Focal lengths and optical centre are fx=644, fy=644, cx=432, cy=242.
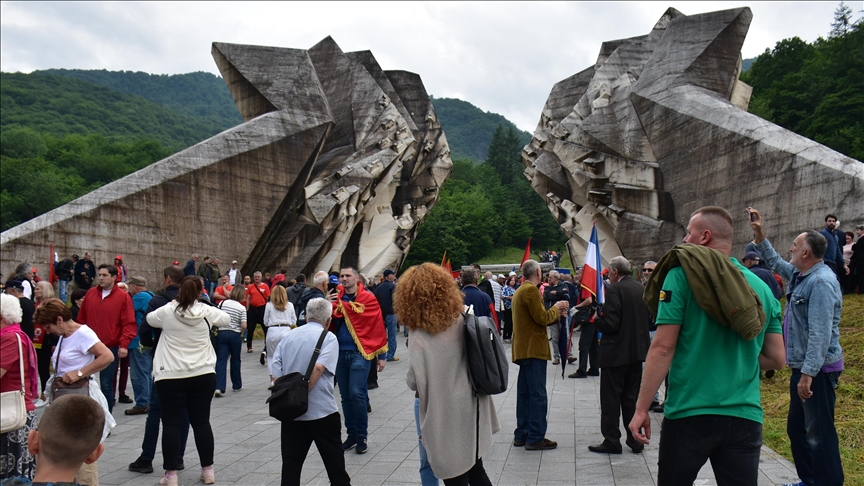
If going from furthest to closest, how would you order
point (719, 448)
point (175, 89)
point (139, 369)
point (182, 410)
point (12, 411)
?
point (175, 89) < point (139, 369) < point (182, 410) < point (12, 411) < point (719, 448)

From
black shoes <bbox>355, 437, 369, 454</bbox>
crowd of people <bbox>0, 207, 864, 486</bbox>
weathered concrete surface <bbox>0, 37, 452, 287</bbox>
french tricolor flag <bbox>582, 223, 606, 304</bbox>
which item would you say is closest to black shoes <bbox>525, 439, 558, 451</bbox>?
crowd of people <bbox>0, 207, 864, 486</bbox>

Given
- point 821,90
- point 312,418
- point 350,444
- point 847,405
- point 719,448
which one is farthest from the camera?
point 821,90

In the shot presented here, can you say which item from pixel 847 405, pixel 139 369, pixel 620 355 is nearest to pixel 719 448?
pixel 620 355

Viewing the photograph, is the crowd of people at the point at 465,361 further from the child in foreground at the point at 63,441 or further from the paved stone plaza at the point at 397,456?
the paved stone plaza at the point at 397,456

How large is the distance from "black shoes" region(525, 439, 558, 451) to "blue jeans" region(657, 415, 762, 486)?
324 cm

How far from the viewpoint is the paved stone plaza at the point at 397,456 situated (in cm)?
514

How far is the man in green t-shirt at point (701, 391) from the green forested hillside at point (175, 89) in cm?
13771

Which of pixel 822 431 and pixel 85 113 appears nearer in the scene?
pixel 822 431

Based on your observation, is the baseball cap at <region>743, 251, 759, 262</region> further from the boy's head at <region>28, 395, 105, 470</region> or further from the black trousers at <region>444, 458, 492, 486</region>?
the boy's head at <region>28, 395, 105, 470</region>

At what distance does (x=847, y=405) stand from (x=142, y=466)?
6844mm

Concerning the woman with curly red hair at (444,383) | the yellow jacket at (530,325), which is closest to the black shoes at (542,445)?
the yellow jacket at (530,325)

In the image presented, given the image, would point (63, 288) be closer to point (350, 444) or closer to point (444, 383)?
point (350, 444)

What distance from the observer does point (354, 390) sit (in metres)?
6.07

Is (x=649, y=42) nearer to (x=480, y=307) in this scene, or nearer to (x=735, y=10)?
(x=735, y=10)
